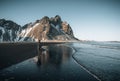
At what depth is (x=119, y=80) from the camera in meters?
12.6

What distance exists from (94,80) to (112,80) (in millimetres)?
1668

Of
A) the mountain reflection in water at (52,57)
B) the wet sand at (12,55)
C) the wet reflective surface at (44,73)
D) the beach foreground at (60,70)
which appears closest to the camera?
the wet reflective surface at (44,73)

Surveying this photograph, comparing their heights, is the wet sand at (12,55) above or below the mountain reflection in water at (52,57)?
above

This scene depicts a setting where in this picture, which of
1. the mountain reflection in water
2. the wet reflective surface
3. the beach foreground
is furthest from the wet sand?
the mountain reflection in water

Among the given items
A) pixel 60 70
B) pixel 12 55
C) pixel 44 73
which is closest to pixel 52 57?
pixel 12 55

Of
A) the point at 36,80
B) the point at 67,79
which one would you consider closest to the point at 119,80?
the point at 67,79

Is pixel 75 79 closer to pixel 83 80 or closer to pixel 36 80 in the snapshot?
pixel 83 80

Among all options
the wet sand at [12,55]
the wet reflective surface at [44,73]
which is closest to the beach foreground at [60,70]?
the wet reflective surface at [44,73]

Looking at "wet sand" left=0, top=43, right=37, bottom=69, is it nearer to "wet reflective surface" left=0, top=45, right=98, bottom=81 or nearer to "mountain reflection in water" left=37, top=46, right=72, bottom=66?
"wet reflective surface" left=0, top=45, right=98, bottom=81

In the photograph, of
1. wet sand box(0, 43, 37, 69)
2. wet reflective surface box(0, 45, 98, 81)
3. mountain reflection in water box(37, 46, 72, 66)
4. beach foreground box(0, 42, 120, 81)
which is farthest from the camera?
mountain reflection in water box(37, 46, 72, 66)

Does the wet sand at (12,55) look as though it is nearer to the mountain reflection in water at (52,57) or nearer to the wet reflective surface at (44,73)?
the wet reflective surface at (44,73)

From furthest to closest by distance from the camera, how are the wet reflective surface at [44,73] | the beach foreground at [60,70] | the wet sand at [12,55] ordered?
the wet sand at [12,55] → the beach foreground at [60,70] → the wet reflective surface at [44,73]

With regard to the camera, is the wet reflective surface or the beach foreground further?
the beach foreground

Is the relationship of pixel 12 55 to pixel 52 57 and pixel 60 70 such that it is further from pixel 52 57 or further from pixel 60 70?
pixel 60 70
